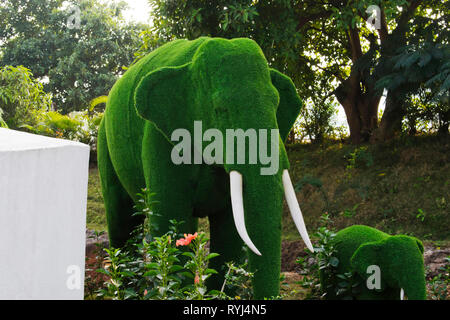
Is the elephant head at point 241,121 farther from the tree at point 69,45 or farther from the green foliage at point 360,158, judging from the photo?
the tree at point 69,45

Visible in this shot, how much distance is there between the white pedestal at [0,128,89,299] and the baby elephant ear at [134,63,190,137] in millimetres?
1712

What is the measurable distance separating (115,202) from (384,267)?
323 cm

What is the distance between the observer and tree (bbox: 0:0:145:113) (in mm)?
23781

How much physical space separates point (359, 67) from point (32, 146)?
33.1ft

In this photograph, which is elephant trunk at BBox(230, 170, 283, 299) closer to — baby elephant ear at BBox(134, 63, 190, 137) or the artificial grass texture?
the artificial grass texture

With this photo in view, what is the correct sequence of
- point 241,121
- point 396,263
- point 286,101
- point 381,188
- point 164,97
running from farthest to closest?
1. point 381,188
2. point 286,101
3. point 164,97
4. point 396,263
5. point 241,121

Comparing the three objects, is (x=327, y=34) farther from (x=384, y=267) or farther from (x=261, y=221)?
(x=261, y=221)

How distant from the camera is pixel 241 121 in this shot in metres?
3.99

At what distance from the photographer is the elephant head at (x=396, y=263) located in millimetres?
4055

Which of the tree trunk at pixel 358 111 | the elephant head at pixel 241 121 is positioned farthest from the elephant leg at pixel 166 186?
the tree trunk at pixel 358 111

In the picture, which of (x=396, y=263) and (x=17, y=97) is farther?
(x=17, y=97)

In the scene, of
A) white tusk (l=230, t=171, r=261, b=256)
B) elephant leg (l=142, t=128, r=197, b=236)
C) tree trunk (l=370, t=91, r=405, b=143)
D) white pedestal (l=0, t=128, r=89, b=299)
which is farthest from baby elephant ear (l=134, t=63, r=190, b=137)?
tree trunk (l=370, t=91, r=405, b=143)

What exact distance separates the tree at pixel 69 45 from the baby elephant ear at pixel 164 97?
64.6 ft

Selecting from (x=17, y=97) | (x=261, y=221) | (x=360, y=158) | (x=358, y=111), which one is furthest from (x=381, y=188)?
(x=17, y=97)
